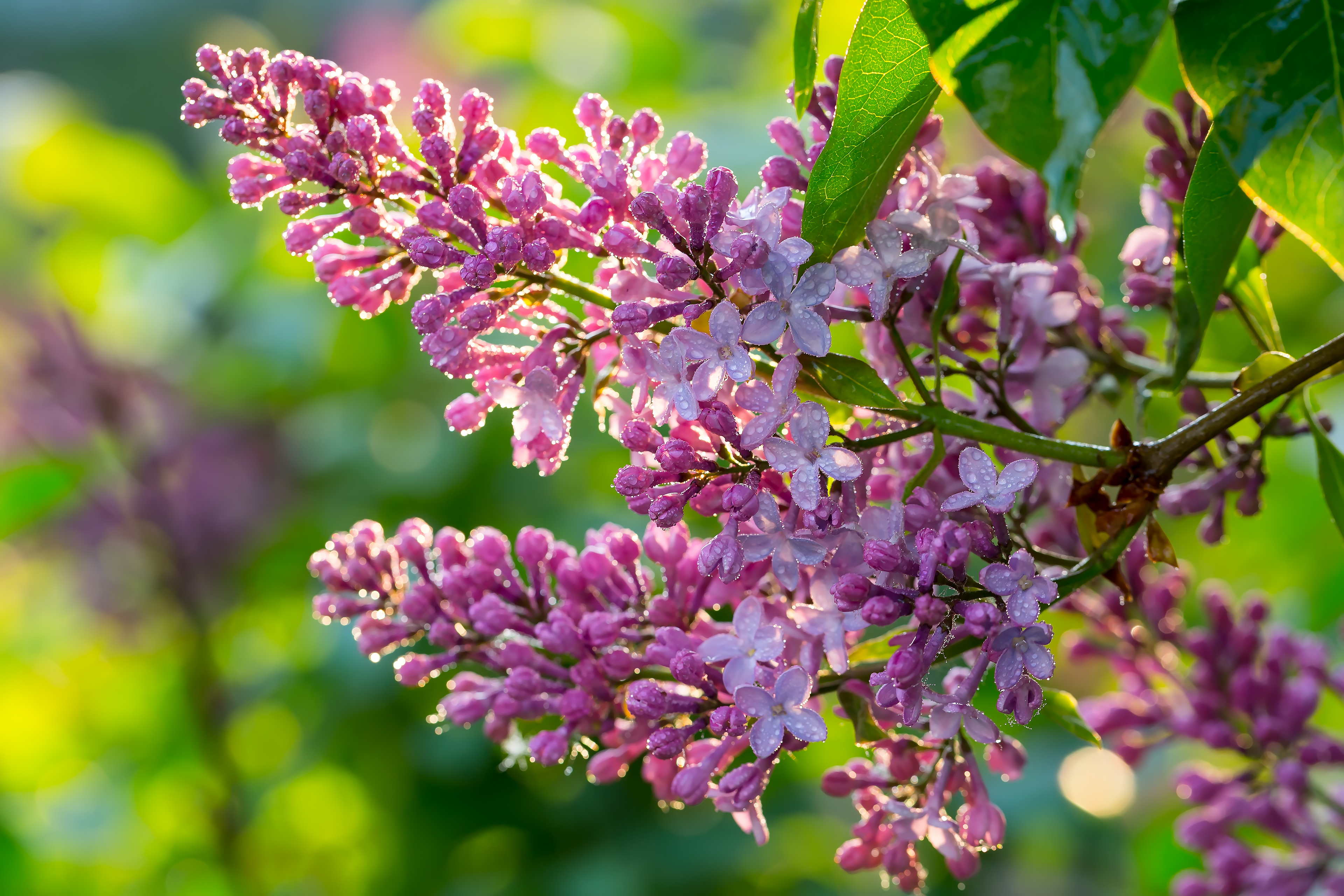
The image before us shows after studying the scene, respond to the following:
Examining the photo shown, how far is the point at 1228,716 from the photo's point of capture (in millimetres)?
1042

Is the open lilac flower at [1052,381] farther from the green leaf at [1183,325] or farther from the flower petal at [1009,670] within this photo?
the flower petal at [1009,670]

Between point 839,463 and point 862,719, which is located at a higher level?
point 839,463

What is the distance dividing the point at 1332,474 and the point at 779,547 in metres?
0.34

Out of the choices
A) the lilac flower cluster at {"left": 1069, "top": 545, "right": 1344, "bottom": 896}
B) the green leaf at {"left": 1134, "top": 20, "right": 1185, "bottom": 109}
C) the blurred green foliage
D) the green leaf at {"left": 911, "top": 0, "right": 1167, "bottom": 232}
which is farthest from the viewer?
the blurred green foliage

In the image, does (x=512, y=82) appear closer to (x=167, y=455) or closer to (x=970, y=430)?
(x=167, y=455)

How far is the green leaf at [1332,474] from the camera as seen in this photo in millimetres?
663

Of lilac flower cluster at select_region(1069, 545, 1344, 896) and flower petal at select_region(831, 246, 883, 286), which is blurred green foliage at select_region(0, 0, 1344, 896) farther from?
flower petal at select_region(831, 246, 883, 286)

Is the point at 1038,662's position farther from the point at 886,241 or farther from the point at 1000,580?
the point at 886,241

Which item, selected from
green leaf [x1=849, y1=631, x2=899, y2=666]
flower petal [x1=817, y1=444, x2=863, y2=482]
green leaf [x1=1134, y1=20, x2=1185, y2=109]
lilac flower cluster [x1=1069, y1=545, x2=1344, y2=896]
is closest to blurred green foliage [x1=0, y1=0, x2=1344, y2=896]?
lilac flower cluster [x1=1069, y1=545, x2=1344, y2=896]

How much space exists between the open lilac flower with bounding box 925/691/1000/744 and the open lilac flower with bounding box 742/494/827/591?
0.10 meters

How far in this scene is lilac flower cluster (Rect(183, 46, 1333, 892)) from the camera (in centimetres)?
57

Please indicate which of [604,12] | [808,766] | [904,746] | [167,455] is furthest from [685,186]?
[604,12]

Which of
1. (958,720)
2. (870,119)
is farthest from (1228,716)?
(870,119)

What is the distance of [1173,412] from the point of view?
131 centimetres
